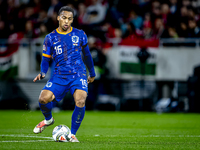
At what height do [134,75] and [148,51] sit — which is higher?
[148,51]

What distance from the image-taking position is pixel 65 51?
6.36m

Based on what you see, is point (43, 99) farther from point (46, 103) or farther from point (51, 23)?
point (51, 23)

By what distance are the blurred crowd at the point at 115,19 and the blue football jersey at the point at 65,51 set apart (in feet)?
24.8

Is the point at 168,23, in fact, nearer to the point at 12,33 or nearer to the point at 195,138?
the point at 12,33

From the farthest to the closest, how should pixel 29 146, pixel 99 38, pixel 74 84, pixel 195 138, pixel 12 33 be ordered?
pixel 12 33 → pixel 99 38 → pixel 195 138 → pixel 74 84 → pixel 29 146

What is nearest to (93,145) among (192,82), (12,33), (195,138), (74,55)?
(74,55)

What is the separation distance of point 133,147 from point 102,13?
1060 centimetres

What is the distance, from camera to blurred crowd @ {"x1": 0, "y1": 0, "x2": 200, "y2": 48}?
45.9ft

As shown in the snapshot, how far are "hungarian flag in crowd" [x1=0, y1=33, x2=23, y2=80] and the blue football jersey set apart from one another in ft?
27.3

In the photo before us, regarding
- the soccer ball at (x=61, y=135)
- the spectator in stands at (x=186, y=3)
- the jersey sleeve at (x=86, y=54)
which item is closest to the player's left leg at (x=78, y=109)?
the soccer ball at (x=61, y=135)

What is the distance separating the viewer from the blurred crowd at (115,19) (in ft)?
45.9

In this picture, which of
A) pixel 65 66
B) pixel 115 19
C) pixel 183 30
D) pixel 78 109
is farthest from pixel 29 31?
pixel 78 109

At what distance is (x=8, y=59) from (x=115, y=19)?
14.5 ft

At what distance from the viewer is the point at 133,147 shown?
18.1ft
